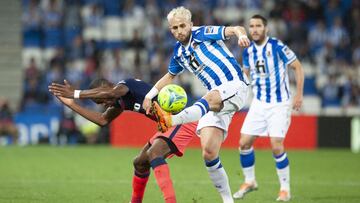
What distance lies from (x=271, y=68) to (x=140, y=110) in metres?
3.18

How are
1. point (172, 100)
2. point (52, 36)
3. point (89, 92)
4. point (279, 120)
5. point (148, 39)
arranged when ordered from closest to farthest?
point (172, 100), point (89, 92), point (279, 120), point (148, 39), point (52, 36)

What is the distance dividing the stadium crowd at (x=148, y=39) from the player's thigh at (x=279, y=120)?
11130 mm

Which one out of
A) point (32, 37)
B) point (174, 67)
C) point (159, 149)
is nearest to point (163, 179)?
point (159, 149)

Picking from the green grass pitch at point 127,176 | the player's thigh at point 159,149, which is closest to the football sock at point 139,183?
the player's thigh at point 159,149

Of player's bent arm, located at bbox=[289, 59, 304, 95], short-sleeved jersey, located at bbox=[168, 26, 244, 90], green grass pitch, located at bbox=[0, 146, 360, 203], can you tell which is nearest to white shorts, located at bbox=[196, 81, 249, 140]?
short-sleeved jersey, located at bbox=[168, 26, 244, 90]

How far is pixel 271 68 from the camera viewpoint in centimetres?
1131

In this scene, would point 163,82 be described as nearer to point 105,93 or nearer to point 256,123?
point 105,93

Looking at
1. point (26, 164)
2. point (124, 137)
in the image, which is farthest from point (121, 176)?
point (124, 137)

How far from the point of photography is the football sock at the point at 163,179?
26.9 ft

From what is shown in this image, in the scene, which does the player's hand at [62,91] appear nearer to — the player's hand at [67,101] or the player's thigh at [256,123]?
the player's hand at [67,101]

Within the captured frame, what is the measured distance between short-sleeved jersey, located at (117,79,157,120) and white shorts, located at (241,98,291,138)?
288cm

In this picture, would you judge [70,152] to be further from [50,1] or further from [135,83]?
[135,83]

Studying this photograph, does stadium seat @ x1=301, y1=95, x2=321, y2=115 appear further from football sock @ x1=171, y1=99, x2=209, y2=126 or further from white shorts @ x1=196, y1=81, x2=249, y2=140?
football sock @ x1=171, y1=99, x2=209, y2=126

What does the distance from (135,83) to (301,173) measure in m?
6.68
